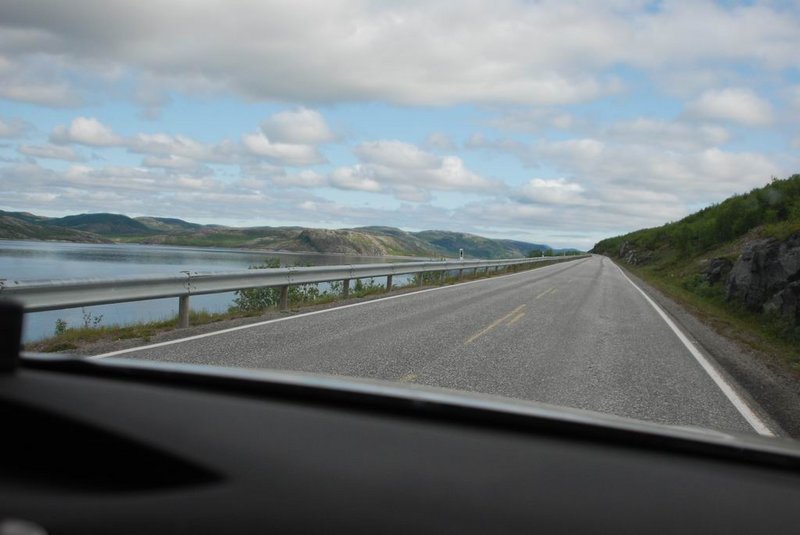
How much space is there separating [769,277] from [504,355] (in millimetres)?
13189

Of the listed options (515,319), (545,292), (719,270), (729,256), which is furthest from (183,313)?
(729,256)

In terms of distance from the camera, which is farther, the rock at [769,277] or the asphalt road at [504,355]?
the rock at [769,277]

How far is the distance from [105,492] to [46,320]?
45.1ft

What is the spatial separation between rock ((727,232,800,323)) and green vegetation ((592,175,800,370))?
12.0 inches

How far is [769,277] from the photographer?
18.1 metres

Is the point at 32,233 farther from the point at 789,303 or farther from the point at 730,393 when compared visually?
the point at 730,393

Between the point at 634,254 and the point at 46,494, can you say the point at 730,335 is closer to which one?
the point at 46,494

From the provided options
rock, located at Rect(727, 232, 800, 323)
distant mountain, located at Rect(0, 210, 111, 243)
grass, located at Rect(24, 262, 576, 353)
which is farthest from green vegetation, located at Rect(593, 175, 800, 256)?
distant mountain, located at Rect(0, 210, 111, 243)

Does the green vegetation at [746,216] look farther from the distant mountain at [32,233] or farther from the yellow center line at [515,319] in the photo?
the distant mountain at [32,233]

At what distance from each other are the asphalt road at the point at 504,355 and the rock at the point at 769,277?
4291mm

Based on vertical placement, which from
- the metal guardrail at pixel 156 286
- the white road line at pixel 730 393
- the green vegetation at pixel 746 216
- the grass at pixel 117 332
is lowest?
the grass at pixel 117 332

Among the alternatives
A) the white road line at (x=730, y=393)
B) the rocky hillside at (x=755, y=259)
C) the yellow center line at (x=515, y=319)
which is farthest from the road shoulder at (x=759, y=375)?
the yellow center line at (x=515, y=319)

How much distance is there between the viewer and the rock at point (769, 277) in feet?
51.6

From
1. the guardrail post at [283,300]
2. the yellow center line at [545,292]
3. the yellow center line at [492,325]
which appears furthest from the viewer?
the yellow center line at [545,292]
